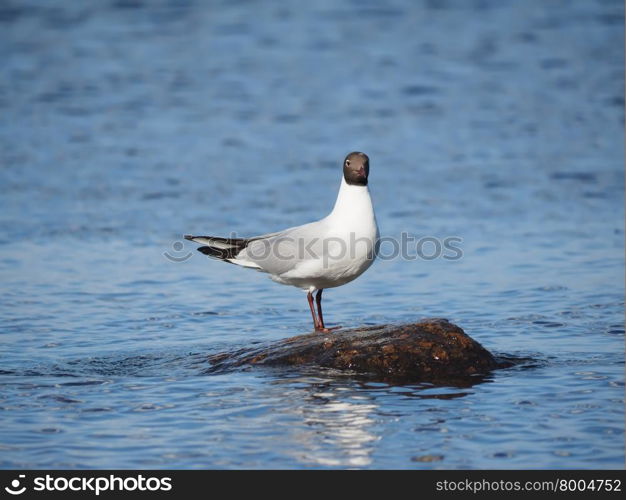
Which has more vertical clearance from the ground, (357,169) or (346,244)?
(357,169)

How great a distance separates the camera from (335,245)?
785 cm

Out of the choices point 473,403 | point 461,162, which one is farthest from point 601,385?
point 461,162

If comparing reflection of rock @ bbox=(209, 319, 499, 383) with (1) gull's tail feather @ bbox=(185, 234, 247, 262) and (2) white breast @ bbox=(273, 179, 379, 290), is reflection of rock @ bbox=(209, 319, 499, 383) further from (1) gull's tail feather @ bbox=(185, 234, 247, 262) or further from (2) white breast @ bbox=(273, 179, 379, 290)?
(1) gull's tail feather @ bbox=(185, 234, 247, 262)

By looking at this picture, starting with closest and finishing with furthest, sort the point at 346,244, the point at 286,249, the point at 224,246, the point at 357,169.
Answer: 1. the point at 346,244
2. the point at 357,169
3. the point at 286,249
4. the point at 224,246

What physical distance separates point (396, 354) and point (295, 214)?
243 inches

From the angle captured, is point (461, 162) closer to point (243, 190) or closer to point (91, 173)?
point (243, 190)

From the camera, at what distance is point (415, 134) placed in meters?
17.9

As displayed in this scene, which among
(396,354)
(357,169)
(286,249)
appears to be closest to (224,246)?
(286,249)

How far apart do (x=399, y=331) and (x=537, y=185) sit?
8019mm

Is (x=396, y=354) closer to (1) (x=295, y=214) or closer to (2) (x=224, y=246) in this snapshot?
(2) (x=224, y=246)

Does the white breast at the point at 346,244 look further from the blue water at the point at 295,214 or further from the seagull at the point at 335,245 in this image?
the blue water at the point at 295,214
